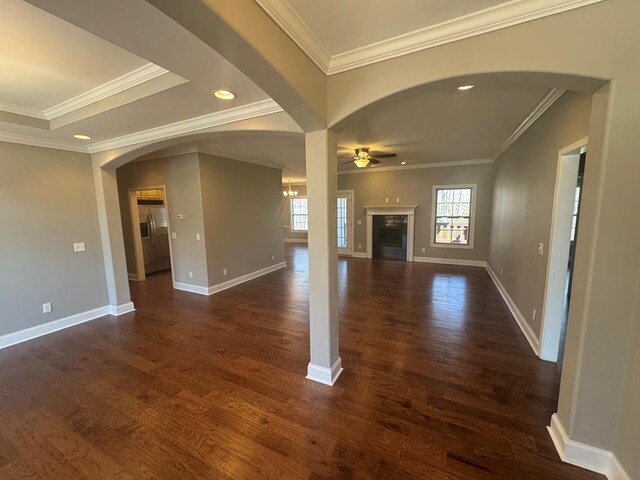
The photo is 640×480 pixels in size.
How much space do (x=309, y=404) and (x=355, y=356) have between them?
0.80 metres

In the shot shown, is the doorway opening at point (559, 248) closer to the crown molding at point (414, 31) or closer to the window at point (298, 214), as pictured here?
the crown molding at point (414, 31)

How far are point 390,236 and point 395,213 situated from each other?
0.70 m

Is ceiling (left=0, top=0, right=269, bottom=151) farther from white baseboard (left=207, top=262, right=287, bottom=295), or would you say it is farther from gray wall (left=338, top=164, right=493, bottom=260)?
gray wall (left=338, top=164, right=493, bottom=260)

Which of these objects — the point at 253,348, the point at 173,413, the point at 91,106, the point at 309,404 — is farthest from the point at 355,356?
the point at 91,106

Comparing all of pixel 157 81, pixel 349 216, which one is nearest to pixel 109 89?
pixel 157 81

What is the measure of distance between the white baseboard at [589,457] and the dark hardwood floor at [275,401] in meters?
0.06

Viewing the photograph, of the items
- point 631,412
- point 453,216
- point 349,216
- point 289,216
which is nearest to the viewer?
point 631,412

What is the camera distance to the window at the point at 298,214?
11102 mm

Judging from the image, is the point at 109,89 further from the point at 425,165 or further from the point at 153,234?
the point at 425,165

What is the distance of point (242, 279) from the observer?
5566 mm

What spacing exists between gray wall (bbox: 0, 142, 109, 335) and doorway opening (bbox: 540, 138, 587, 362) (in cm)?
585

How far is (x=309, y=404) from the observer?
6.84 ft

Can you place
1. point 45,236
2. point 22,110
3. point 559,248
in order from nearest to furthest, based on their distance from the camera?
point 559,248, point 22,110, point 45,236

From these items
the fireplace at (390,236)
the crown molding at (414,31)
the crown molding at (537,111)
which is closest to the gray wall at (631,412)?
the crown molding at (414,31)
